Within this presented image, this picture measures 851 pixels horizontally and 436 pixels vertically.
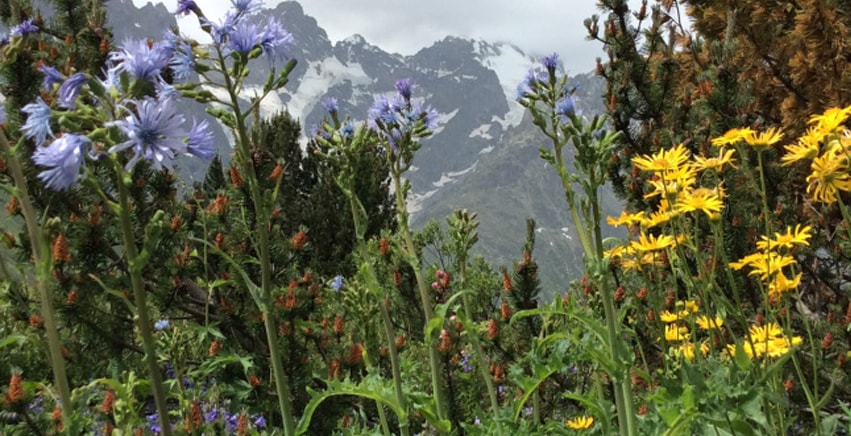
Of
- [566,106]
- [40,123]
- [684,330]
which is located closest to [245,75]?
[40,123]

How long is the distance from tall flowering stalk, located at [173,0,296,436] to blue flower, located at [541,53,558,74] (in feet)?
3.76

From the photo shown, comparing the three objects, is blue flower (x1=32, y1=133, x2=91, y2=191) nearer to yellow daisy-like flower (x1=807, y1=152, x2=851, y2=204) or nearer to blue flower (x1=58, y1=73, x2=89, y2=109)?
blue flower (x1=58, y1=73, x2=89, y2=109)

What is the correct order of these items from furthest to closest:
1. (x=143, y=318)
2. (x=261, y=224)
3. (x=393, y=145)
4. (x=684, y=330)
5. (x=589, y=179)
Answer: (x=684, y=330) < (x=393, y=145) < (x=589, y=179) < (x=261, y=224) < (x=143, y=318)

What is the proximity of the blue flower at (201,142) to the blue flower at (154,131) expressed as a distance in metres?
0.07

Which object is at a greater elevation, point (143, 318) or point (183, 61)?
point (183, 61)

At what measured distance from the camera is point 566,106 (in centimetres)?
245

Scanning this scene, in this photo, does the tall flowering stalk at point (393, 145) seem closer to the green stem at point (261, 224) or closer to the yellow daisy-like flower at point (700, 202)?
the green stem at point (261, 224)

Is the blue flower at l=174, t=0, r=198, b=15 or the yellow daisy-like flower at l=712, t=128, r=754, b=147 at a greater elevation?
the blue flower at l=174, t=0, r=198, b=15

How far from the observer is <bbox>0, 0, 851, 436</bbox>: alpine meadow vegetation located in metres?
1.98

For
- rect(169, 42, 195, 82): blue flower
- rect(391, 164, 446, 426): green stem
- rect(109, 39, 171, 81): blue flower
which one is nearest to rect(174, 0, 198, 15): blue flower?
rect(169, 42, 195, 82): blue flower

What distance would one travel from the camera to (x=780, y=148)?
5316 millimetres

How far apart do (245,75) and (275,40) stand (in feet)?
0.94

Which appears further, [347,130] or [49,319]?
[347,130]

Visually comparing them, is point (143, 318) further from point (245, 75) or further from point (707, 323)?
point (707, 323)
